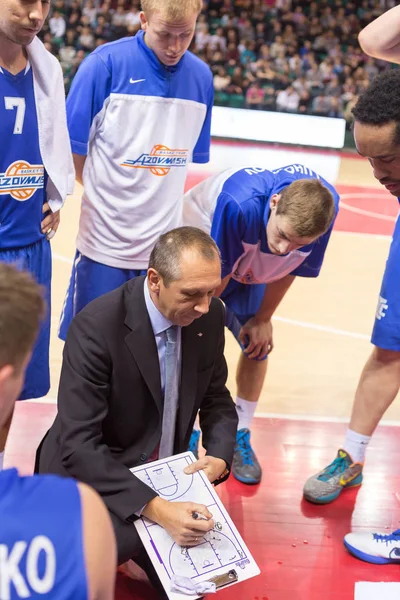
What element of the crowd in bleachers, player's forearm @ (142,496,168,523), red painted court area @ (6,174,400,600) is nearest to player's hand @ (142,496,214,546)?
player's forearm @ (142,496,168,523)

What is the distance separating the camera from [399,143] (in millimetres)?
2670

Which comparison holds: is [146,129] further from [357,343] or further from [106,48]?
[357,343]

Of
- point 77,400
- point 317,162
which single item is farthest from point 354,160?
point 77,400

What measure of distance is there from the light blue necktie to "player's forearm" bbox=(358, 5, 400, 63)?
120 centimetres

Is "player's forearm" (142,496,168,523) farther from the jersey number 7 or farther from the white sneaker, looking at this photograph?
the jersey number 7

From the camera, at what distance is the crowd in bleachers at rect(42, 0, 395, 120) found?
18.5m

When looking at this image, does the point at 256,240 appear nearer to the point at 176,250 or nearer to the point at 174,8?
the point at 176,250

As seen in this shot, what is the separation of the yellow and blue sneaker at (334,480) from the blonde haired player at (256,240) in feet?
0.93

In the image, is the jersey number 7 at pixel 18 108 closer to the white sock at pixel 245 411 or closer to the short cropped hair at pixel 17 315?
the short cropped hair at pixel 17 315

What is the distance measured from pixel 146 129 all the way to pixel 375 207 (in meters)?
7.59

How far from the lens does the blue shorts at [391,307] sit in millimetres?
3664

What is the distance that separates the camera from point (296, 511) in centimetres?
375


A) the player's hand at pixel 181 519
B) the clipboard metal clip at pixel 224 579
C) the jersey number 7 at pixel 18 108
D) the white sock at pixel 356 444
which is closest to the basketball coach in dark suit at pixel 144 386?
the player's hand at pixel 181 519

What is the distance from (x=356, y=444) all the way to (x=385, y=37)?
2.06m
